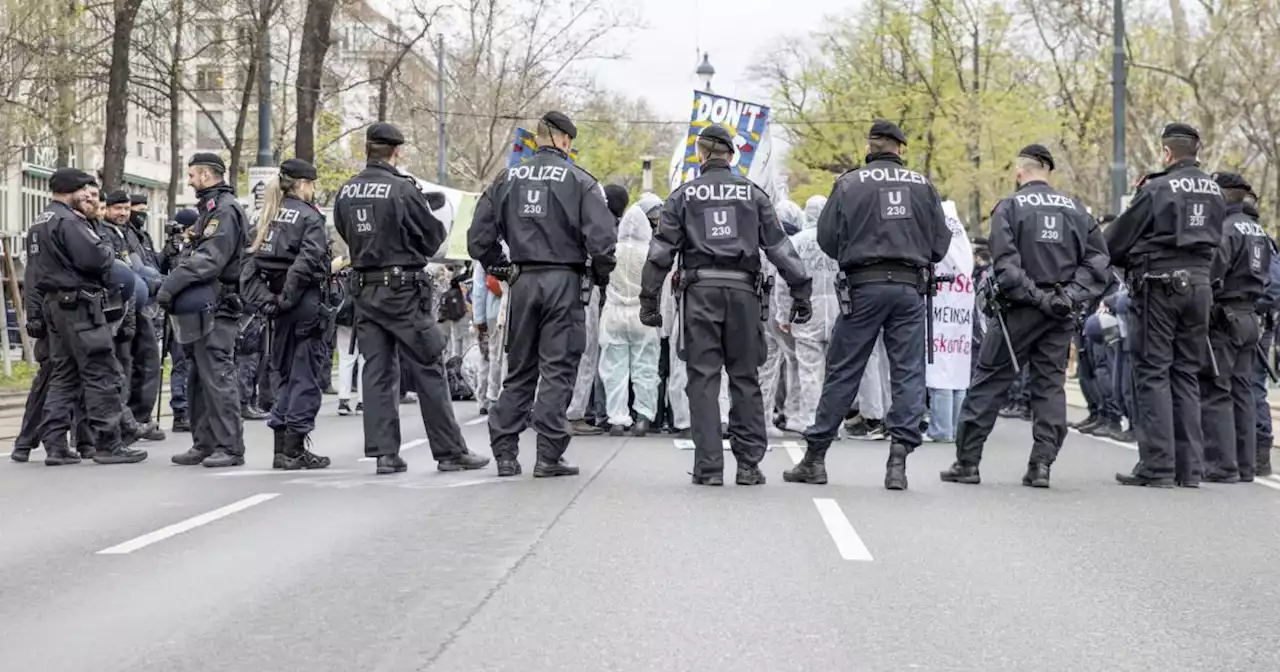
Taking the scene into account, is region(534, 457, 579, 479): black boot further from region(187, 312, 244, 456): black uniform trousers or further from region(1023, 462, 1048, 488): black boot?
region(1023, 462, 1048, 488): black boot

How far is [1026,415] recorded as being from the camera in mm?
17297

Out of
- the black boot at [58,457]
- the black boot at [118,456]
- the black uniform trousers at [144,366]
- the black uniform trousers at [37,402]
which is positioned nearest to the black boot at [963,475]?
the black boot at [118,456]

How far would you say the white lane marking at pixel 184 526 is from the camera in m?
7.49

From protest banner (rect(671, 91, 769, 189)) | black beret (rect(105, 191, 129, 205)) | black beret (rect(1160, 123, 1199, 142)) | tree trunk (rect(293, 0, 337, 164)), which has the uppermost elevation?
tree trunk (rect(293, 0, 337, 164))

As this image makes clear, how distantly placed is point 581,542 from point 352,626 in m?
1.91

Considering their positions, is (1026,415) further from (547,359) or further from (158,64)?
(158,64)

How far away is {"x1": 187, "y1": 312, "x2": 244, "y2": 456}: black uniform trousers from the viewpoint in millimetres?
11086

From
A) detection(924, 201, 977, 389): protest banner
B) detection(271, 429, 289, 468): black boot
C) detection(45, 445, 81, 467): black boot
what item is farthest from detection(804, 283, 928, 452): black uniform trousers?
detection(45, 445, 81, 467): black boot

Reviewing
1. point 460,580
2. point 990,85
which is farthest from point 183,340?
point 990,85

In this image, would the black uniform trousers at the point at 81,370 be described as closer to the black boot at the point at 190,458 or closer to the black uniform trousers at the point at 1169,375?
the black boot at the point at 190,458

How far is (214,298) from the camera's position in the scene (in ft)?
36.4

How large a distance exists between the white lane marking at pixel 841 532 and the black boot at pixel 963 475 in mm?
1454

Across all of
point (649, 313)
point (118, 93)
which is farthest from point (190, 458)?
point (118, 93)

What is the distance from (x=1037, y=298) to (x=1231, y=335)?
1716 mm
